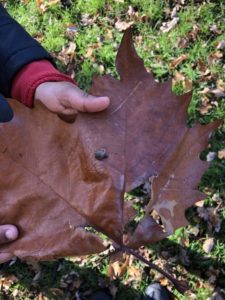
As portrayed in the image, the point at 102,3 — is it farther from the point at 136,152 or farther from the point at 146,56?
the point at 136,152

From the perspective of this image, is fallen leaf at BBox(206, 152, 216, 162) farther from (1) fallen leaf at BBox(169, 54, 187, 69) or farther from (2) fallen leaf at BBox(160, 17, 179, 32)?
(2) fallen leaf at BBox(160, 17, 179, 32)

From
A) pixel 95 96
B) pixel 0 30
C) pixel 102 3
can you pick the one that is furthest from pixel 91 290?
pixel 102 3

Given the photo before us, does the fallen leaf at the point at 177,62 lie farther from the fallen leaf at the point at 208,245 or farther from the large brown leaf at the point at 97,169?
the large brown leaf at the point at 97,169

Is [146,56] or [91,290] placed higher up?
[146,56]

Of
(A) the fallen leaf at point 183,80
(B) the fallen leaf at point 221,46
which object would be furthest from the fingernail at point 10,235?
(B) the fallen leaf at point 221,46

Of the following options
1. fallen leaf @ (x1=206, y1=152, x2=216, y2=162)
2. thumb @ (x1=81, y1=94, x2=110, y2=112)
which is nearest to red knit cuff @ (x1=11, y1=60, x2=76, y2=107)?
thumb @ (x1=81, y1=94, x2=110, y2=112)

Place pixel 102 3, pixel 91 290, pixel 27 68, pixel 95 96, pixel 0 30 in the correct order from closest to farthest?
pixel 95 96
pixel 27 68
pixel 0 30
pixel 91 290
pixel 102 3
